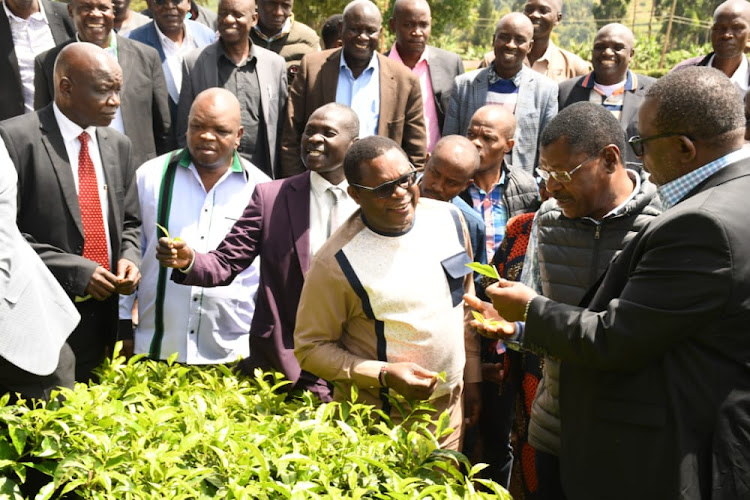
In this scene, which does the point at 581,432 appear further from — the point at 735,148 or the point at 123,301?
the point at 123,301

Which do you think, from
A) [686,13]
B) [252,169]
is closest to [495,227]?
[252,169]

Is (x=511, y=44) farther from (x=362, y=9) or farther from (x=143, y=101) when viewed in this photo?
(x=143, y=101)

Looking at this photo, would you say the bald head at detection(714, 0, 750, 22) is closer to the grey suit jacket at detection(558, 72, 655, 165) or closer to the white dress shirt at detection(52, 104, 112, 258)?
the grey suit jacket at detection(558, 72, 655, 165)

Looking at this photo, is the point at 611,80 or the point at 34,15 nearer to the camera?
the point at 34,15

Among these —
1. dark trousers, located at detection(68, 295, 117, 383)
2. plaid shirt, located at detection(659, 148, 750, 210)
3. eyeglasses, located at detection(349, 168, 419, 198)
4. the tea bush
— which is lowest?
dark trousers, located at detection(68, 295, 117, 383)

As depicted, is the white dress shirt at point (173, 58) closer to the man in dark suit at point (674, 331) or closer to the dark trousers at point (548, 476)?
the dark trousers at point (548, 476)

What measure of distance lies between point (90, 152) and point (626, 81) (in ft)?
14.8

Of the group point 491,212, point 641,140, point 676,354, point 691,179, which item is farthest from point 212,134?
point 676,354

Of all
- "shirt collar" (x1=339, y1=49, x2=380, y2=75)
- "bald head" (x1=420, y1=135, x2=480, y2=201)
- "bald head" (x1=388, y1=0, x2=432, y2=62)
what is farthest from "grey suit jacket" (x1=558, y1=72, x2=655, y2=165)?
"bald head" (x1=420, y1=135, x2=480, y2=201)

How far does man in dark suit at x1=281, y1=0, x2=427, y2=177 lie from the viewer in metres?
6.93

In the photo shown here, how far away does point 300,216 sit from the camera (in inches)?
181

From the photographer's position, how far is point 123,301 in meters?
5.87

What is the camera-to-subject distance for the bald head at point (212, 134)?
5.36 metres

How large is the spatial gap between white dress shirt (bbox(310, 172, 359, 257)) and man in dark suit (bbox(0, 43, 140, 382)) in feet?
3.75
